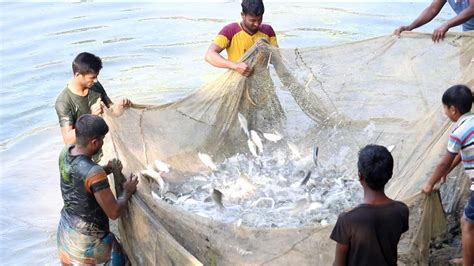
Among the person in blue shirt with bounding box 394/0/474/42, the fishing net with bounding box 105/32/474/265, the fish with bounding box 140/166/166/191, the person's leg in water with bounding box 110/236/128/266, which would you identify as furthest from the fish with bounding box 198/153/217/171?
the person in blue shirt with bounding box 394/0/474/42

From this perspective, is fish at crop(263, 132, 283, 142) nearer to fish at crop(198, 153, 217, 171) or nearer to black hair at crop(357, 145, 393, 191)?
fish at crop(198, 153, 217, 171)

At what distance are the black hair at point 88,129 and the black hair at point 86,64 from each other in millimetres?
973

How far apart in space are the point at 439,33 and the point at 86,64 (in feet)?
9.28

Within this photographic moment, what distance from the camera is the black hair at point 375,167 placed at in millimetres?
3213

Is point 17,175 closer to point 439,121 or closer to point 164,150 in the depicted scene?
point 164,150

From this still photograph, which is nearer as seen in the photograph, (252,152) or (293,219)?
(293,219)

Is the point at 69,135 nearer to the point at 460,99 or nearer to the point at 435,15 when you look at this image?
the point at 460,99

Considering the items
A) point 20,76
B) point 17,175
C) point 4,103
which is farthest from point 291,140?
point 20,76

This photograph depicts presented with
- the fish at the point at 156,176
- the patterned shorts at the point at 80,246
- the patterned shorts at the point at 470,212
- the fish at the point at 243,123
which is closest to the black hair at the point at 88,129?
the patterned shorts at the point at 80,246

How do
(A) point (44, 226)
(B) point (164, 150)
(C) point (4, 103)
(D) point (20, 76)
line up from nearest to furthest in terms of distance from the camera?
(B) point (164, 150)
(A) point (44, 226)
(C) point (4, 103)
(D) point (20, 76)

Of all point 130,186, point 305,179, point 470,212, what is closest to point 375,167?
point 470,212

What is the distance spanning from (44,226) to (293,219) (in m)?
2.91

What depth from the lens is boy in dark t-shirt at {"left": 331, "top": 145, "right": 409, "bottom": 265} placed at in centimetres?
317

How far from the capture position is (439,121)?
4.77 metres
